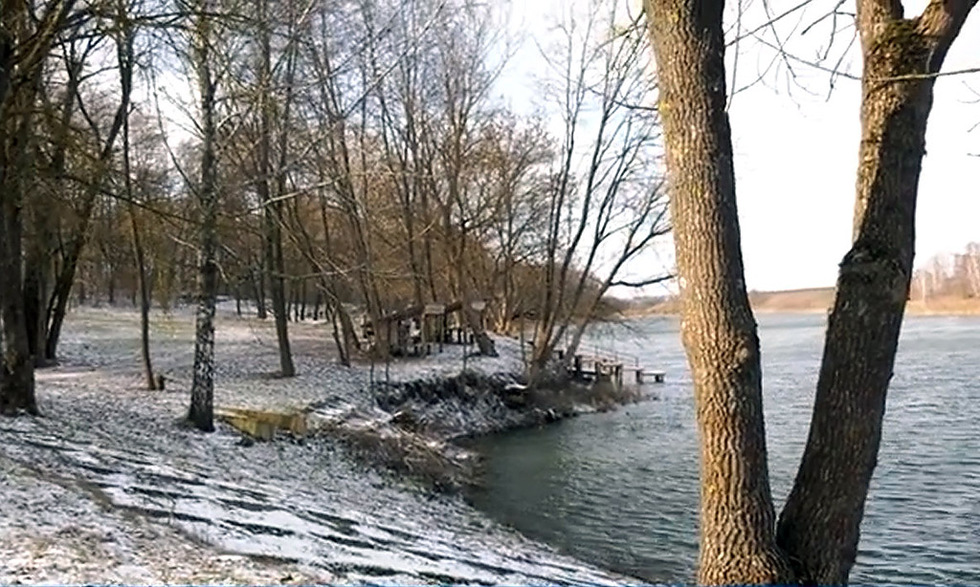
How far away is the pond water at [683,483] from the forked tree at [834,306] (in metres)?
5.25

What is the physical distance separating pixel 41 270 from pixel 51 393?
234 inches

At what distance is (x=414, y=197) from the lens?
25.9 metres

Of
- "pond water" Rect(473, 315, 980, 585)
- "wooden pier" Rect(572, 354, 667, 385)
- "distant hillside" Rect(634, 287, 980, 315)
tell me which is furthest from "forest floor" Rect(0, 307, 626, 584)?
"distant hillside" Rect(634, 287, 980, 315)

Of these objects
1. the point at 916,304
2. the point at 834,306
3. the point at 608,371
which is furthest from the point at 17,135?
the point at 916,304

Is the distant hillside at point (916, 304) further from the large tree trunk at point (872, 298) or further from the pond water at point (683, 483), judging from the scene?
the large tree trunk at point (872, 298)

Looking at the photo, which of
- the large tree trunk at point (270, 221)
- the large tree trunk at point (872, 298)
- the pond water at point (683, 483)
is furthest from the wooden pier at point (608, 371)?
the large tree trunk at point (872, 298)

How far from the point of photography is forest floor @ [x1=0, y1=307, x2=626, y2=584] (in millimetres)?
4609

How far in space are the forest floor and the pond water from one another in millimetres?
1202

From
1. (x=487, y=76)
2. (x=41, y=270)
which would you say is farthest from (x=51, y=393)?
(x=487, y=76)

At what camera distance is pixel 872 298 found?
3721 millimetres

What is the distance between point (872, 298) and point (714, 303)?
663mm

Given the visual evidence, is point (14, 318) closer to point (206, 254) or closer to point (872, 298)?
point (206, 254)

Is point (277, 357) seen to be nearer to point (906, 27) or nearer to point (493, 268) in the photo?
point (493, 268)

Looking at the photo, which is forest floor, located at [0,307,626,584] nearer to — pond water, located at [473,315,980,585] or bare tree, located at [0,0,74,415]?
bare tree, located at [0,0,74,415]
